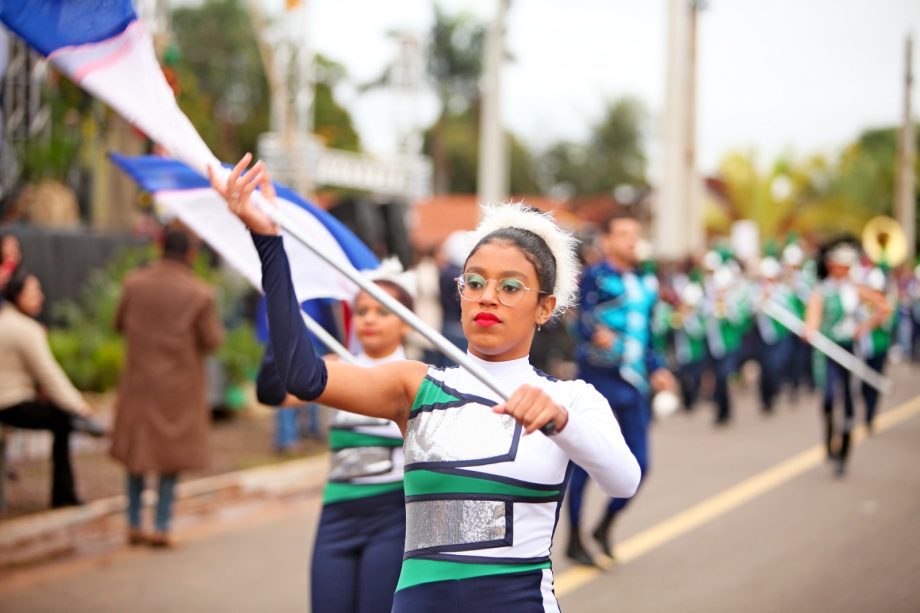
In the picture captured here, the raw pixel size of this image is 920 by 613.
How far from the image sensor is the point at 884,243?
1525 cm

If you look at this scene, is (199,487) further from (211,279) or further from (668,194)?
(668,194)

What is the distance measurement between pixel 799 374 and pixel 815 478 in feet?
25.6

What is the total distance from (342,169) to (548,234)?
13.0 m

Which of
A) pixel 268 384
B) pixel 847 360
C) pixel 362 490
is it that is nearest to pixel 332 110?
pixel 847 360

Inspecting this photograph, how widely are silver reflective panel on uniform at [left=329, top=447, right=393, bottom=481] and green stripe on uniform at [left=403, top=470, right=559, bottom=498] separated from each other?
133cm

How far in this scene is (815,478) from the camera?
10547 millimetres

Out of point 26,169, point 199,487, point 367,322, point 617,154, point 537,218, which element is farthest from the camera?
point 617,154

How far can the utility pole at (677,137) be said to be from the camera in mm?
19969

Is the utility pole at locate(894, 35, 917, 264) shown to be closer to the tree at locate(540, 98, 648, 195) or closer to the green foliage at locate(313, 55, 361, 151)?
the green foliage at locate(313, 55, 361, 151)

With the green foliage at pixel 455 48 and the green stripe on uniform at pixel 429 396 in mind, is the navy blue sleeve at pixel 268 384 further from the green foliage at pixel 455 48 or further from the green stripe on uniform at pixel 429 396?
the green foliage at pixel 455 48

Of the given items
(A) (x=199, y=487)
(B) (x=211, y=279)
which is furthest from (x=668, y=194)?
(A) (x=199, y=487)

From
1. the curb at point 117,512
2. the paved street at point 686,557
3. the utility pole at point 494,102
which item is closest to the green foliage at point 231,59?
the utility pole at point 494,102

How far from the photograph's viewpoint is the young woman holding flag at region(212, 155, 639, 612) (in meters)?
2.95

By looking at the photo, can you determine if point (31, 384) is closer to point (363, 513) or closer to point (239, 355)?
point (363, 513)
